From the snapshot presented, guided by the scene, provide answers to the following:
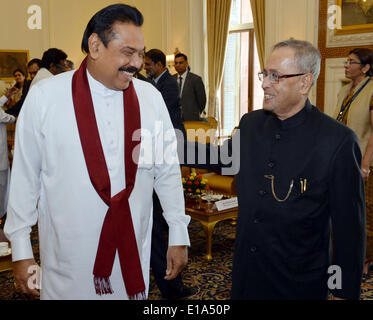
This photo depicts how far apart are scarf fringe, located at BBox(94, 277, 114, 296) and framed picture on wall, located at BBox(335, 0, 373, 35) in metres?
6.79

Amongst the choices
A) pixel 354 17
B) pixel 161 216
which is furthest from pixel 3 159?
pixel 354 17

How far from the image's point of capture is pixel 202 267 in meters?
4.55

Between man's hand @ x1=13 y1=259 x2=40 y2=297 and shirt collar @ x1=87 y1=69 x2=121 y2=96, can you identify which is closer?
man's hand @ x1=13 y1=259 x2=40 y2=297

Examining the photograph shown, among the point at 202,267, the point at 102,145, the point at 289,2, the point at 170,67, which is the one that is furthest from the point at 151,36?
the point at 102,145

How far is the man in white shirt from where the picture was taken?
6.31 feet

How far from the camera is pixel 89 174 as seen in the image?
192cm

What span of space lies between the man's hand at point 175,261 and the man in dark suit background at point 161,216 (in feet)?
4.16

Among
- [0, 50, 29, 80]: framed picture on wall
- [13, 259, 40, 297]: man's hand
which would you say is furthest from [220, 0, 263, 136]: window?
[13, 259, 40, 297]: man's hand

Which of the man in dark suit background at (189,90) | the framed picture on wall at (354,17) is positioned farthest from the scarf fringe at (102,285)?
the man in dark suit background at (189,90)

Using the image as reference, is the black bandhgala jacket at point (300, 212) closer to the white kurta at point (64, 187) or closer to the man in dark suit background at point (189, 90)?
the white kurta at point (64, 187)

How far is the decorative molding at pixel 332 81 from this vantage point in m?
7.70

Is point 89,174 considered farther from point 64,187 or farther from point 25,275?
point 25,275

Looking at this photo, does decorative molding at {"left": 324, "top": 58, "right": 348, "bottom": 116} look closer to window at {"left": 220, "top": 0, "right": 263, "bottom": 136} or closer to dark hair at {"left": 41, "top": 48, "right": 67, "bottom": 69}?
window at {"left": 220, "top": 0, "right": 263, "bottom": 136}

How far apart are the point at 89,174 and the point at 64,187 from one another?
13 centimetres
